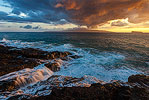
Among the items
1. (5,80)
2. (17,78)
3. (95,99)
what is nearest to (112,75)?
(95,99)

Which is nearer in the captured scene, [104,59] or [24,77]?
[24,77]

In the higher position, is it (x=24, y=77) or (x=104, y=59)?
(x=24, y=77)

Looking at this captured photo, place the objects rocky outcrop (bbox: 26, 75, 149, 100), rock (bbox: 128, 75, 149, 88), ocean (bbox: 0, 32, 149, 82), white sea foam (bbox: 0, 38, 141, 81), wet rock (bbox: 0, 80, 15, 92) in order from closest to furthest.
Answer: rocky outcrop (bbox: 26, 75, 149, 100) < wet rock (bbox: 0, 80, 15, 92) < rock (bbox: 128, 75, 149, 88) < white sea foam (bbox: 0, 38, 141, 81) < ocean (bbox: 0, 32, 149, 82)

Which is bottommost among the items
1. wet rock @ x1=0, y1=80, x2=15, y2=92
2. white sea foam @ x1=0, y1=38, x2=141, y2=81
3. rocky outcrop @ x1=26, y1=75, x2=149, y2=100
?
white sea foam @ x1=0, y1=38, x2=141, y2=81

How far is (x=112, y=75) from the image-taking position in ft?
32.5

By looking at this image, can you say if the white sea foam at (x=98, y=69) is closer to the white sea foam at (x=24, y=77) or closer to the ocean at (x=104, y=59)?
the ocean at (x=104, y=59)

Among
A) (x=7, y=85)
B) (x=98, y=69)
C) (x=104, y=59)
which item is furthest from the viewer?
(x=104, y=59)

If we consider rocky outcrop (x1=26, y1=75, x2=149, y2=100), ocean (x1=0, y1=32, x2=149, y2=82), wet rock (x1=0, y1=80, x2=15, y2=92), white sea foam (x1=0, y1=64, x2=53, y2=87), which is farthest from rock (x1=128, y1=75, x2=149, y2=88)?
wet rock (x1=0, y1=80, x2=15, y2=92)

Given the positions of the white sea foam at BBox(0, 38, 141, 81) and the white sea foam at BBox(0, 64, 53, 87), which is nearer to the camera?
the white sea foam at BBox(0, 64, 53, 87)

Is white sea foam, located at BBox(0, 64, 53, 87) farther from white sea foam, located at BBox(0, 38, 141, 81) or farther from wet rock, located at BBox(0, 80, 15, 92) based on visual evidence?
white sea foam, located at BBox(0, 38, 141, 81)

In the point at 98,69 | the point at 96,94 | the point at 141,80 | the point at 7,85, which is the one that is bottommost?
the point at 98,69

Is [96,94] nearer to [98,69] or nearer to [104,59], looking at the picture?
[98,69]

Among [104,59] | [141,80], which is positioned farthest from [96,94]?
[104,59]

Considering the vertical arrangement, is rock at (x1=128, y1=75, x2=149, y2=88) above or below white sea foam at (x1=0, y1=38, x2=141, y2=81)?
above
